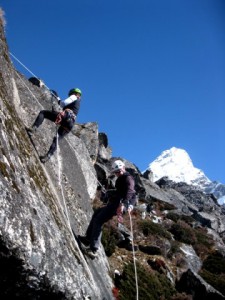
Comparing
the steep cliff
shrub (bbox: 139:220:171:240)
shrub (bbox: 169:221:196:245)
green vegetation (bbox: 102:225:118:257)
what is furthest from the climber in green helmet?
shrub (bbox: 169:221:196:245)

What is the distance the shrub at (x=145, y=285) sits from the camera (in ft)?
52.1

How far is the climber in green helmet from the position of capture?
40.6 feet

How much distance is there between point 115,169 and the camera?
11.6 m

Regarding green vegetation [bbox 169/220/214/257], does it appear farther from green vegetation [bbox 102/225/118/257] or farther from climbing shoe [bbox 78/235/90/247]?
climbing shoe [bbox 78/235/90/247]

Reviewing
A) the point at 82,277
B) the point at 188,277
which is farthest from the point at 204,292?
the point at 82,277

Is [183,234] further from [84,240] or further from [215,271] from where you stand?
[84,240]

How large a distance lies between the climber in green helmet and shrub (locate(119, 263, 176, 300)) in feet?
23.7

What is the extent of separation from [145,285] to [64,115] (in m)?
10.7

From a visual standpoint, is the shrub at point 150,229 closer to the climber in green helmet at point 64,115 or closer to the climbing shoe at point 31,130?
the climber in green helmet at point 64,115

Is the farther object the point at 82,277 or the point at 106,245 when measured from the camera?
the point at 106,245

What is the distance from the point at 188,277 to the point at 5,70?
15.7 metres

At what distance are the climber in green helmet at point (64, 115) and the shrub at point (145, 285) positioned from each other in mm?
7232

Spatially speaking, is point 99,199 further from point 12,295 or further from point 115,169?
point 12,295

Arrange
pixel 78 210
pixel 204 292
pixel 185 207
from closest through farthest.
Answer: pixel 78 210 → pixel 204 292 → pixel 185 207
